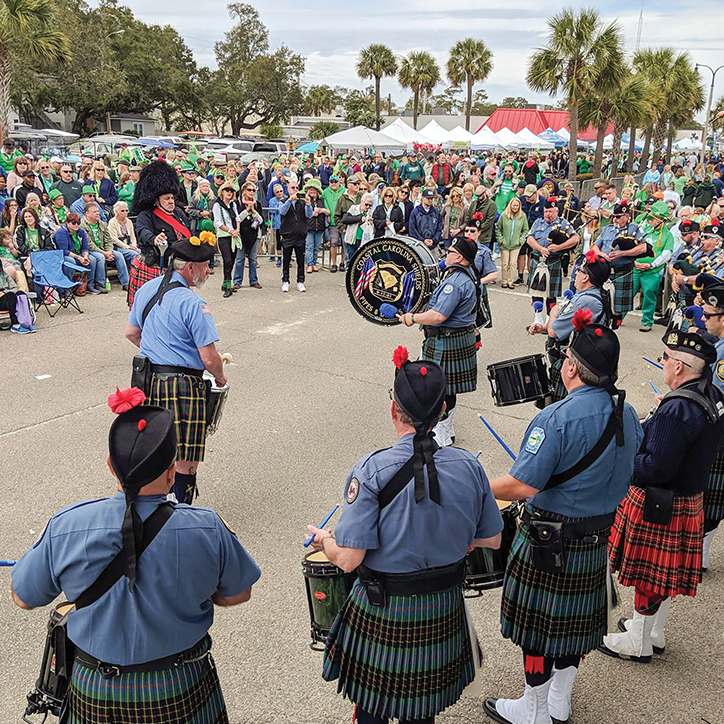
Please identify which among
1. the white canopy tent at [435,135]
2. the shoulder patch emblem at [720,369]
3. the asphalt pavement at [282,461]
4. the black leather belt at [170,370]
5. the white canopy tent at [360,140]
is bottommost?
the asphalt pavement at [282,461]

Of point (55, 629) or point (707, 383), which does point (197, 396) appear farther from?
Answer: point (707, 383)

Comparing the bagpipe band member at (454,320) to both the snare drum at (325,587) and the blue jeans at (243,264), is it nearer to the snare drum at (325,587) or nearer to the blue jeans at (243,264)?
the snare drum at (325,587)

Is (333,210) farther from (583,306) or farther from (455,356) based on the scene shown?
(583,306)

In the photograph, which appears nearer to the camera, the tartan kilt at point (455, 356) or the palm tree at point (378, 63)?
the tartan kilt at point (455, 356)

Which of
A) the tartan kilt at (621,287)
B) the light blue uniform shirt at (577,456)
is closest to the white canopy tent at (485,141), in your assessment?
the tartan kilt at (621,287)

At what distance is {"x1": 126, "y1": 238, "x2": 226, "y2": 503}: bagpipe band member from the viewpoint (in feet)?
14.5

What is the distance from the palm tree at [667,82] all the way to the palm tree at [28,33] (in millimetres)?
24962

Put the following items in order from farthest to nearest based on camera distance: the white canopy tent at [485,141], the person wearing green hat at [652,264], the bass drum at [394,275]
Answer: the white canopy tent at [485,141] → the person wearing green hat at [652,264] → the bass drum at [394,275]

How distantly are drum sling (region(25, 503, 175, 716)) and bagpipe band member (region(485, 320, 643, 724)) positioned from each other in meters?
1.34

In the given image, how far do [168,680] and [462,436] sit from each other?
4.66 m

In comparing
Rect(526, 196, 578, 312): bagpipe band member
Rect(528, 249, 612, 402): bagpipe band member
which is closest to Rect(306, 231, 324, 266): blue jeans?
Rect(526, 196, 578, 312): bagpipe band member

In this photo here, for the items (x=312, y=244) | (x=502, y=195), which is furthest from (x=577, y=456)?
(x=502, y=195)

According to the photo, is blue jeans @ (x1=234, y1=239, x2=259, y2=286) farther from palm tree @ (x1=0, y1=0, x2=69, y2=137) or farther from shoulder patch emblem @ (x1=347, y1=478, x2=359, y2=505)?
palm tree @ (x1=0, y1=0, x2=69, y2=137)

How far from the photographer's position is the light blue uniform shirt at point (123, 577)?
2148mm
